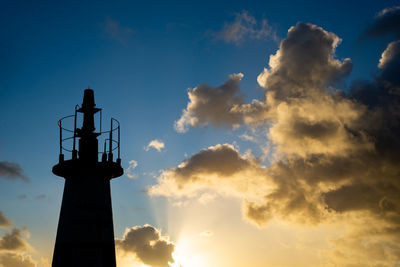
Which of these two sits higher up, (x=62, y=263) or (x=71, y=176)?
(x=71, y=176)

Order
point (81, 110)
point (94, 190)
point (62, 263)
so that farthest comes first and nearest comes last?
point (81, 110) < point (94, 190) < point (62, 263)

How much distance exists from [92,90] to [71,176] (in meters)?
5.23

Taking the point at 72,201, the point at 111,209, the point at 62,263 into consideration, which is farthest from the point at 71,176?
the point at 62,263

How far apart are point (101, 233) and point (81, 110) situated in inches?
266

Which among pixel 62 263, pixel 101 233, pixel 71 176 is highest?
pixel 71 176

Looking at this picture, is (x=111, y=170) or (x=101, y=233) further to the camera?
(x=111, y=170)

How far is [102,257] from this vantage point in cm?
2016

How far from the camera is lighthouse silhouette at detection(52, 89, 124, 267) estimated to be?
19844 millimetres

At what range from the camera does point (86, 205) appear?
20.5 metres

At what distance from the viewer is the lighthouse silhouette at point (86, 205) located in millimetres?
19844

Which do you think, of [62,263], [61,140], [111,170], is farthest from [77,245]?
[61,140]

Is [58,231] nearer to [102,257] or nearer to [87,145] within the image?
[102,257]

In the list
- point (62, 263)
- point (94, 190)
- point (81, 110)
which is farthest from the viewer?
point (81, 110)

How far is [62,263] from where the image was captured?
64.5ft
